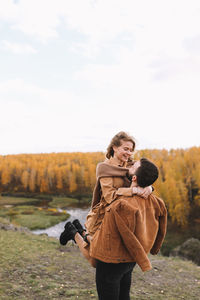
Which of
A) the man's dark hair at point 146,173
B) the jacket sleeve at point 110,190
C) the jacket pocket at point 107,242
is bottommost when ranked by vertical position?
the jacket pocket at point 107,242

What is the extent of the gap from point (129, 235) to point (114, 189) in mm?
523

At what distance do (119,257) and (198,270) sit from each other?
914 centimetres

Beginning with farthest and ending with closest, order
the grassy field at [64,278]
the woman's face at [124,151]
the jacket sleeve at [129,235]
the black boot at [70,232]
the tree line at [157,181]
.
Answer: the tree line at [157,181]
the grassy field at [64,278]
the black boot at [70,232]
the woman's face at [124,151]
the jacket sleeve at [129,235]

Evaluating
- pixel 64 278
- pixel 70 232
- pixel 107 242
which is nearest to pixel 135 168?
pixel 107 242

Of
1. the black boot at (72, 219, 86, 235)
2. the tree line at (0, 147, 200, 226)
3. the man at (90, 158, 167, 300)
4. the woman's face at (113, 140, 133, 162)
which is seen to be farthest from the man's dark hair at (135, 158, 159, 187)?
the tree line at (0, 147, 200, 226)

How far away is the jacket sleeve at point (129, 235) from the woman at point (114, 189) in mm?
180

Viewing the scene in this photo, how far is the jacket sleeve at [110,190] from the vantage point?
2703 millimetres

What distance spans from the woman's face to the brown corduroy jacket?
0.59 meters

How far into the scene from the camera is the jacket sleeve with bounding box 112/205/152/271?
2584 mm

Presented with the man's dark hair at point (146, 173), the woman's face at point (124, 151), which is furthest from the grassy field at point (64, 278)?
the man's dark hair at point (146, 173)

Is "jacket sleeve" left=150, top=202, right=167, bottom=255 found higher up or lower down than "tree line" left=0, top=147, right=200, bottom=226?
higher up

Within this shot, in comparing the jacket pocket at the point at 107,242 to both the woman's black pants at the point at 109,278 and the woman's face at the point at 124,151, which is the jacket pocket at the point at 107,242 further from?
the woman's face at the point at 124,151

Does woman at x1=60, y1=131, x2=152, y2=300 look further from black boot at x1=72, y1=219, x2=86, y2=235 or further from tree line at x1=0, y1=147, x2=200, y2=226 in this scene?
tree line at x1=0, y1=147, x2=200, y2=226

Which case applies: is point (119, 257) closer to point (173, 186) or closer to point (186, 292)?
point (186, 292)
